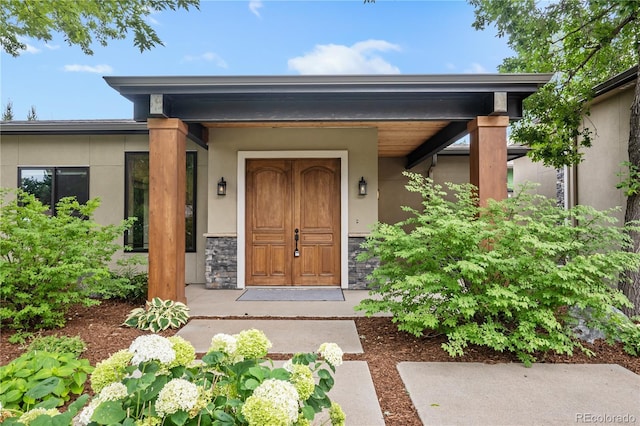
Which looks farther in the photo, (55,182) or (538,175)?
(538,175)

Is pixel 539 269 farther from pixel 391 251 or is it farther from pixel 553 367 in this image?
pixel 391 251

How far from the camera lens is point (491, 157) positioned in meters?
4.13

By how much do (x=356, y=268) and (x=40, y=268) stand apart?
Answer: 4.18 m

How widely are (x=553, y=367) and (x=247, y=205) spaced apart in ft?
15.3

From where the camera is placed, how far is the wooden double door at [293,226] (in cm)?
603

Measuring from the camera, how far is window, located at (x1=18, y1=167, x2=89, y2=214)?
6.39 m

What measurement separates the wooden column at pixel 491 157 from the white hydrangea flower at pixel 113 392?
3.86 m

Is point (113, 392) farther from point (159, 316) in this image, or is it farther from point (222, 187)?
point (222, 187)

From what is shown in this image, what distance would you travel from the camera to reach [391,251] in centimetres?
343

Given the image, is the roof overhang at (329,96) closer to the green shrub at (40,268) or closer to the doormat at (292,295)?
the green shrub at (40,268)

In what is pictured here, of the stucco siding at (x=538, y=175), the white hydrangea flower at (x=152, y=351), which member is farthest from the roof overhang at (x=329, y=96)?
the stucco siding at (x=538, y=175)

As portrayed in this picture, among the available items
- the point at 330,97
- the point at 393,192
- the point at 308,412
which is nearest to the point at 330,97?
the point at 330,97

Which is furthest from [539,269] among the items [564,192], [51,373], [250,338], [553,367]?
[564,192]

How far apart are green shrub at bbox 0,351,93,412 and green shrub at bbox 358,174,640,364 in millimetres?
2334
